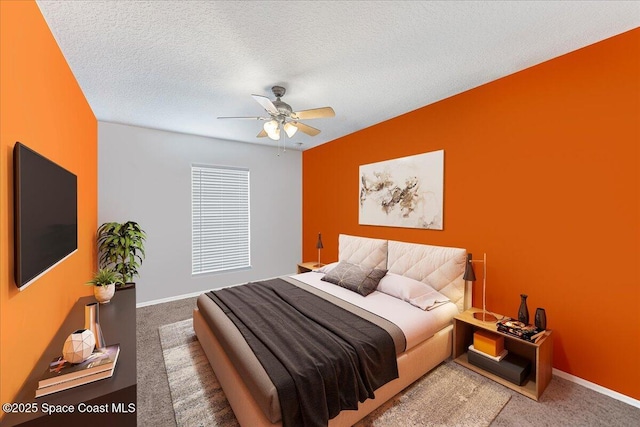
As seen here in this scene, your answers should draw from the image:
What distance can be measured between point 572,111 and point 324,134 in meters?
3.08

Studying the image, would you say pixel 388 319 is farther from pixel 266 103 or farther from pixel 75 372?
pixel 266 103

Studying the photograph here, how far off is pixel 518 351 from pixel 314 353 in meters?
2.09

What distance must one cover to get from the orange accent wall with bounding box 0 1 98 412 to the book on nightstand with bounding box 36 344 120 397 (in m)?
0.12

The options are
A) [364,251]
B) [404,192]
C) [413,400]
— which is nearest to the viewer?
[413,400]

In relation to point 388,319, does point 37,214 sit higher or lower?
higher

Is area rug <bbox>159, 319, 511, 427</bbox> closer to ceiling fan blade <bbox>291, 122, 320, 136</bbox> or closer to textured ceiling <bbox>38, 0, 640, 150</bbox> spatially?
ceiling fan blade <bbox>291, 122, 320, 136</bbox>

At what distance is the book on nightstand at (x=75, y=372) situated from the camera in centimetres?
118

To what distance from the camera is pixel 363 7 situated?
1.61m

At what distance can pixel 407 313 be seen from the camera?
92.7 inches

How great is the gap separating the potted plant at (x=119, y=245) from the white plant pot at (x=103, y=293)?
27.7 inches

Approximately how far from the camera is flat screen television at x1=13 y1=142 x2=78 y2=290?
1.14 meters

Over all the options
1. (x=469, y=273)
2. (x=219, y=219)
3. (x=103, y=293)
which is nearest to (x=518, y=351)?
(x=469, y=273)

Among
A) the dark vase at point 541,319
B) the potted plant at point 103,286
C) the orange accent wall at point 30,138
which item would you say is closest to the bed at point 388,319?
the dark vase at point 541,319

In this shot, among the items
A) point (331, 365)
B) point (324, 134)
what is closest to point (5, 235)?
point (331, 365)
